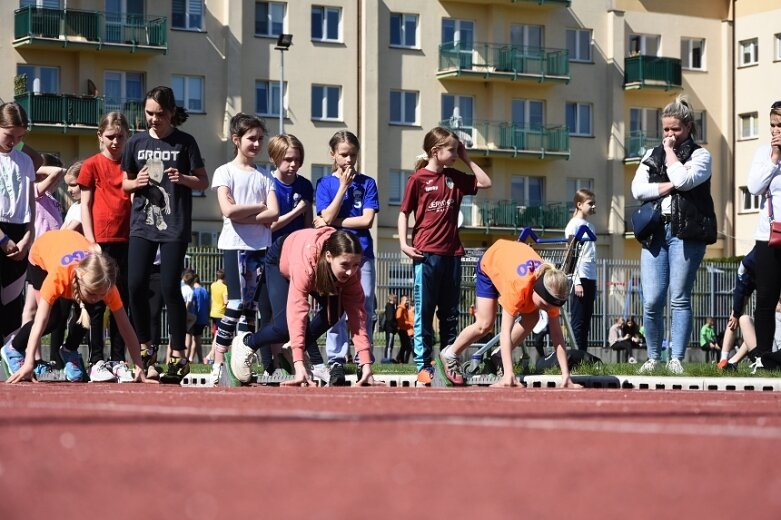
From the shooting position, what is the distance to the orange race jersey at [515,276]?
38.8 feet

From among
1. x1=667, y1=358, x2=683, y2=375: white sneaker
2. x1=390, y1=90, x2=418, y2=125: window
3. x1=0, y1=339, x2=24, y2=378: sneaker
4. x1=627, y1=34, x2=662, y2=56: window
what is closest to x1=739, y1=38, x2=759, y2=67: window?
x1=627, y1=34, x2=662, y2=56: window

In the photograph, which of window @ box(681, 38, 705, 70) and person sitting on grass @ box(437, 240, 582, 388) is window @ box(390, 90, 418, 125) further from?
person sitting on grass @ box(437, 240, 582, 388)

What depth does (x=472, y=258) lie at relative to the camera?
1827 centimetres

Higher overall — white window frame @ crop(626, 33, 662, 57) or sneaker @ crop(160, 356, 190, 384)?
white window frame @ crop(626, 33, 662, 57)

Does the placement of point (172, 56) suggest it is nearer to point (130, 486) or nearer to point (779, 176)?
point (779, 176)

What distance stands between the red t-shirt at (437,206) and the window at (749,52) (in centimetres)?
5251

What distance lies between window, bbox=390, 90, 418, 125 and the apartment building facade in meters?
0.05

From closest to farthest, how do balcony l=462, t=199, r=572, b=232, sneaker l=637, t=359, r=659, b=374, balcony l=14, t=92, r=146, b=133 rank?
sneaker l=637, t=359, r=659, b=374 < balcony l=14, t=92, r=146, b=133 < balcony l=462, t=199, r=572, b=232

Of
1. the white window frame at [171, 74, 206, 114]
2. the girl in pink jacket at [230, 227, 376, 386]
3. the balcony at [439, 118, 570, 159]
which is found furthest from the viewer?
the balcony at [439, 118, 570, 159]

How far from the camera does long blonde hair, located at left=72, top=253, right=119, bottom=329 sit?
1130 centimetres

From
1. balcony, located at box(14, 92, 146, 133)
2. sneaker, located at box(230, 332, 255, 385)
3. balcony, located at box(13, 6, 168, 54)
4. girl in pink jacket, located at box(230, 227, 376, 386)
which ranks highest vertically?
balcony, located at box(13, 6, 168, 54)

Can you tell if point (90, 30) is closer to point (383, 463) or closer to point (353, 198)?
point (353, 198)

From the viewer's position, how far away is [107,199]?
13.0 meters

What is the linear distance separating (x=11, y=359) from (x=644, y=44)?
52.7 meters
